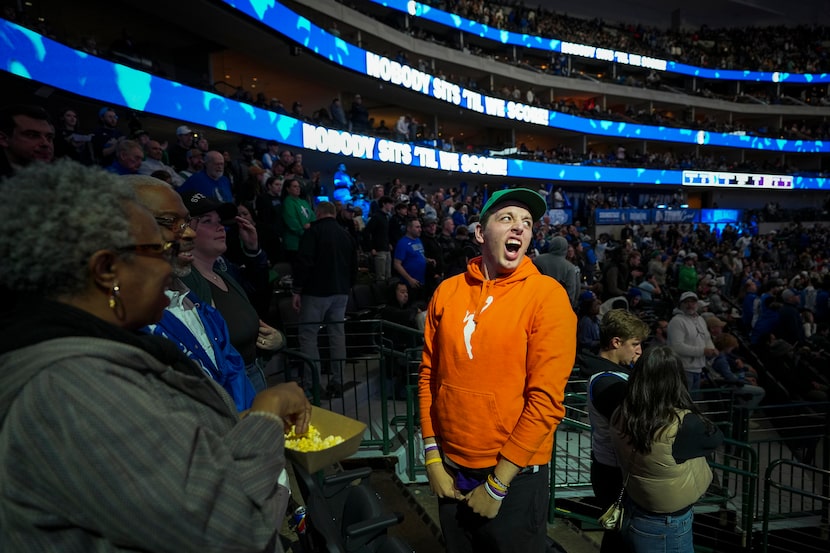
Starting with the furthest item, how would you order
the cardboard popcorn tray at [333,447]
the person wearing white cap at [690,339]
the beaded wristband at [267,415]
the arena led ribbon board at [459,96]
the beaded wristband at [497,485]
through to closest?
the arena led ribbon board at [459,96] → the person wearing white cap at [690,339] → the beaded wristband at [497,485] → the cardboard popcorn tray at [333,447] → the beaded wristband at [267,415]

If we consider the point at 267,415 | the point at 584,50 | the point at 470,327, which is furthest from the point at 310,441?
the point at 584,50

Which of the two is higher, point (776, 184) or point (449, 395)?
point (776, 184)

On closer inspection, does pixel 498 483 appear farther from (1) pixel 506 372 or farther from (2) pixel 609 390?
(2) pixel 609 390

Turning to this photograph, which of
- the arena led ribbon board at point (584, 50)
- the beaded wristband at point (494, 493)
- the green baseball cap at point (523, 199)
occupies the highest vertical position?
the arena led ribbon board at point (584, 50)

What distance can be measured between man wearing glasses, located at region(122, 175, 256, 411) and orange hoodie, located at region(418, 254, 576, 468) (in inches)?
31.6

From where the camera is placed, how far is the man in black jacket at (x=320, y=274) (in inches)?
194

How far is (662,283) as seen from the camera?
12125 mm

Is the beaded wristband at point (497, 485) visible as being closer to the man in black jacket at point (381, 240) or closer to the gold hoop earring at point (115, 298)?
the gold hoop earring at point (115, 298)

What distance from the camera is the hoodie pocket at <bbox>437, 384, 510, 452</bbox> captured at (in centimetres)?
180

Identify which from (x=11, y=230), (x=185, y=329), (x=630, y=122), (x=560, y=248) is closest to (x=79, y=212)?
(x=11, y=230)

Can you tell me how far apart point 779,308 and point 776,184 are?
3161 cm

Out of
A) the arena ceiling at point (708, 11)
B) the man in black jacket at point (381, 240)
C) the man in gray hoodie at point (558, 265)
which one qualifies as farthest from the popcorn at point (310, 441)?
the arena ceiling at point (708, 11)

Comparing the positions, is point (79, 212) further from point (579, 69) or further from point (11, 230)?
point (579, 69)

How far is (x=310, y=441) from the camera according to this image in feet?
4.55
